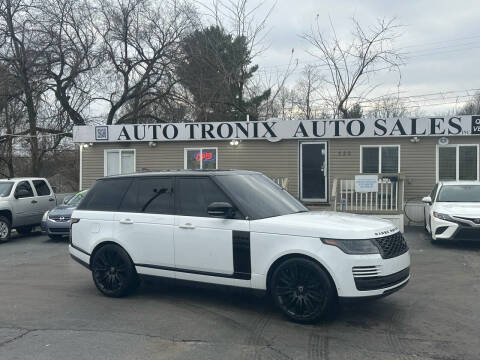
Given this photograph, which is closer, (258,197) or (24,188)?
(258,197)

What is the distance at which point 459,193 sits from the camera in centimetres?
1179

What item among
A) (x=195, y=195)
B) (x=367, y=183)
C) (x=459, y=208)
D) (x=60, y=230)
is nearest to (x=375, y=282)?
(x=195, y=195)

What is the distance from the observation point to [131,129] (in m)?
17.1

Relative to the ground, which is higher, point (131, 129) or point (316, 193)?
point (131, 129)

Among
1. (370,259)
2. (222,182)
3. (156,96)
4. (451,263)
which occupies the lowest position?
(451,263)

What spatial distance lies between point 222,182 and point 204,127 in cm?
1037

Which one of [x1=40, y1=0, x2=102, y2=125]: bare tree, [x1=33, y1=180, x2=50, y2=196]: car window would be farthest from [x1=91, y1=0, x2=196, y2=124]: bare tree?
[x1=33, y1=180, x2=50, y2=196]: car window

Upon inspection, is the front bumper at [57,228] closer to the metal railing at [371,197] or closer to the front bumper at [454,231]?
the metal railing at [371,197]

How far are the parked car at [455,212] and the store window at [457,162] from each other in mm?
3065

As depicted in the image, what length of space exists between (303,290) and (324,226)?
749 mm

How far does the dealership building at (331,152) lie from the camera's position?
14.5 metres

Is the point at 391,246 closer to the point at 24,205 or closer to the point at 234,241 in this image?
the point at 234,241

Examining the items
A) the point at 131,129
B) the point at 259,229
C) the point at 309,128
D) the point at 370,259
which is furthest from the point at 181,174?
the point at 131,129

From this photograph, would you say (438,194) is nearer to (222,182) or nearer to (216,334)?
(222,182)
